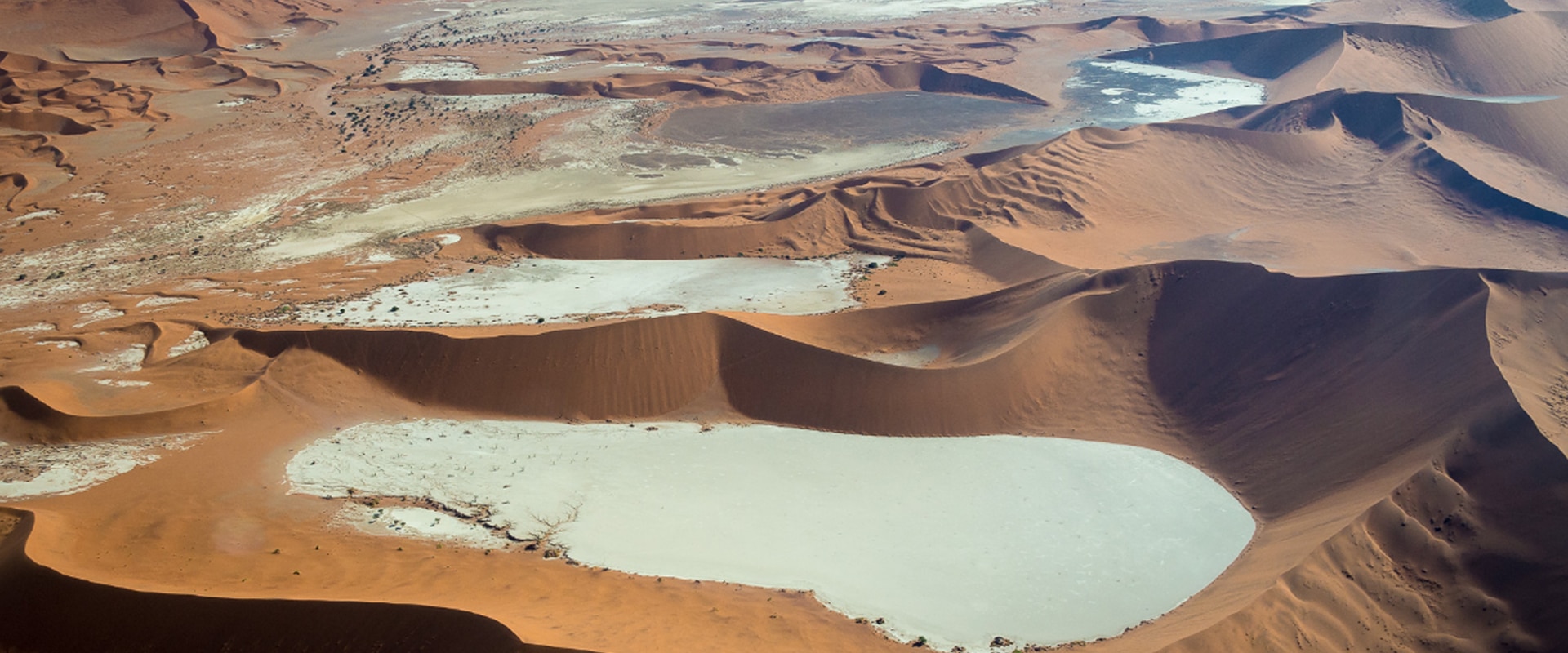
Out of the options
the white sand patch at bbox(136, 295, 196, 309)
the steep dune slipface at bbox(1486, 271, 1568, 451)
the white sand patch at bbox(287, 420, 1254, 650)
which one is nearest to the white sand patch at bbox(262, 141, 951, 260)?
the white sand patch at bbox(136, 295, 196, 309)

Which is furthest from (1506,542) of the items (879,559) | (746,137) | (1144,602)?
(746,137)

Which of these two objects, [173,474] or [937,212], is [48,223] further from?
[937,212]

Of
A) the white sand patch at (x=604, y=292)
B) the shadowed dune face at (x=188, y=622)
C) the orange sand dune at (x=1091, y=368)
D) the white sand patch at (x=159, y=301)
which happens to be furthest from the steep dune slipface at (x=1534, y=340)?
the white sand patch at (x=159, y=301)

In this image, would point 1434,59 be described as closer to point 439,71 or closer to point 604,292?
point 604,292

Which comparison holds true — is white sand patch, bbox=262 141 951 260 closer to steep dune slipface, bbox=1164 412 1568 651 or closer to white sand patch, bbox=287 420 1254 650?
white sand patch, bbox=287 420 1254 650

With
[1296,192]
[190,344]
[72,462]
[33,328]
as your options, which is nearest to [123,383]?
[190,344]
